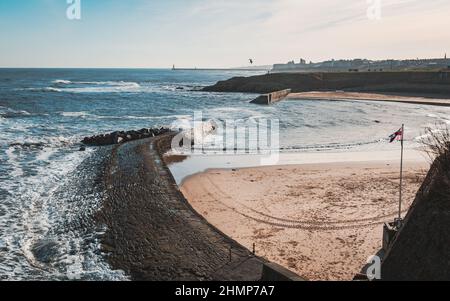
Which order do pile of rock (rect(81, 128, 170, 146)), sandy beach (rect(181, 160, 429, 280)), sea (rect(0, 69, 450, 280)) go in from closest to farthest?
sea (rect(0, 69, 450, 280)) → sandy beach (rect(181, 160, 429, 280)) → pile of rock (rect(81, 128, 170, 146))

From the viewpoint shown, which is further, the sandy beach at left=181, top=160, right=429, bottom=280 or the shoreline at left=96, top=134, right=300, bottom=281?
the sandy beach at left=181, top=160, right=429, bottom=280

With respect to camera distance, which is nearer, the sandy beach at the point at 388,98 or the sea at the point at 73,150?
the sea at the point at 73,150

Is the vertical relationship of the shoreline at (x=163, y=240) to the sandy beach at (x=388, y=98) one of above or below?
below

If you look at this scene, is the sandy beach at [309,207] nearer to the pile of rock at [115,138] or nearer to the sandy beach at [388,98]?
the pile of rock at [115,138]

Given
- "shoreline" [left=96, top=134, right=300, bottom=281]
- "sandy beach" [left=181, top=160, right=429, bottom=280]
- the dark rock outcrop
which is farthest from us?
the dark rock outcrop

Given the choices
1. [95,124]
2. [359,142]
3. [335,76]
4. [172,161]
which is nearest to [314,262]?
[172,161]

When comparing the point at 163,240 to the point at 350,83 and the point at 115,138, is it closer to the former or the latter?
the point at 115,138

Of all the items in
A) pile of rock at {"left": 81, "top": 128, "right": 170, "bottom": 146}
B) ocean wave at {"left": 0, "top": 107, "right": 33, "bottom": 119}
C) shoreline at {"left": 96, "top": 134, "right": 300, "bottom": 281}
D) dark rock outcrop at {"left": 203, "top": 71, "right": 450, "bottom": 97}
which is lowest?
shoreline at {"left": 96, "top": 134, "right": 300, "bottom": 281}

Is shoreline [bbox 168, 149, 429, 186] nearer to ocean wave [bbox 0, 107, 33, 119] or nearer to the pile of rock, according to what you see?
the pile of rock

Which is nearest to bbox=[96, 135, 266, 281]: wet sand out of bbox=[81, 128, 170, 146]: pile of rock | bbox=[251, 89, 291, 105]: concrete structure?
bbox=[81, 128, 170, 146]: pile of rock

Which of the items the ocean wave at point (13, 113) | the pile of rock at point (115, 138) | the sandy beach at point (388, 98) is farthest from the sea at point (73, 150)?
the sandy beach at point (388, 98)
